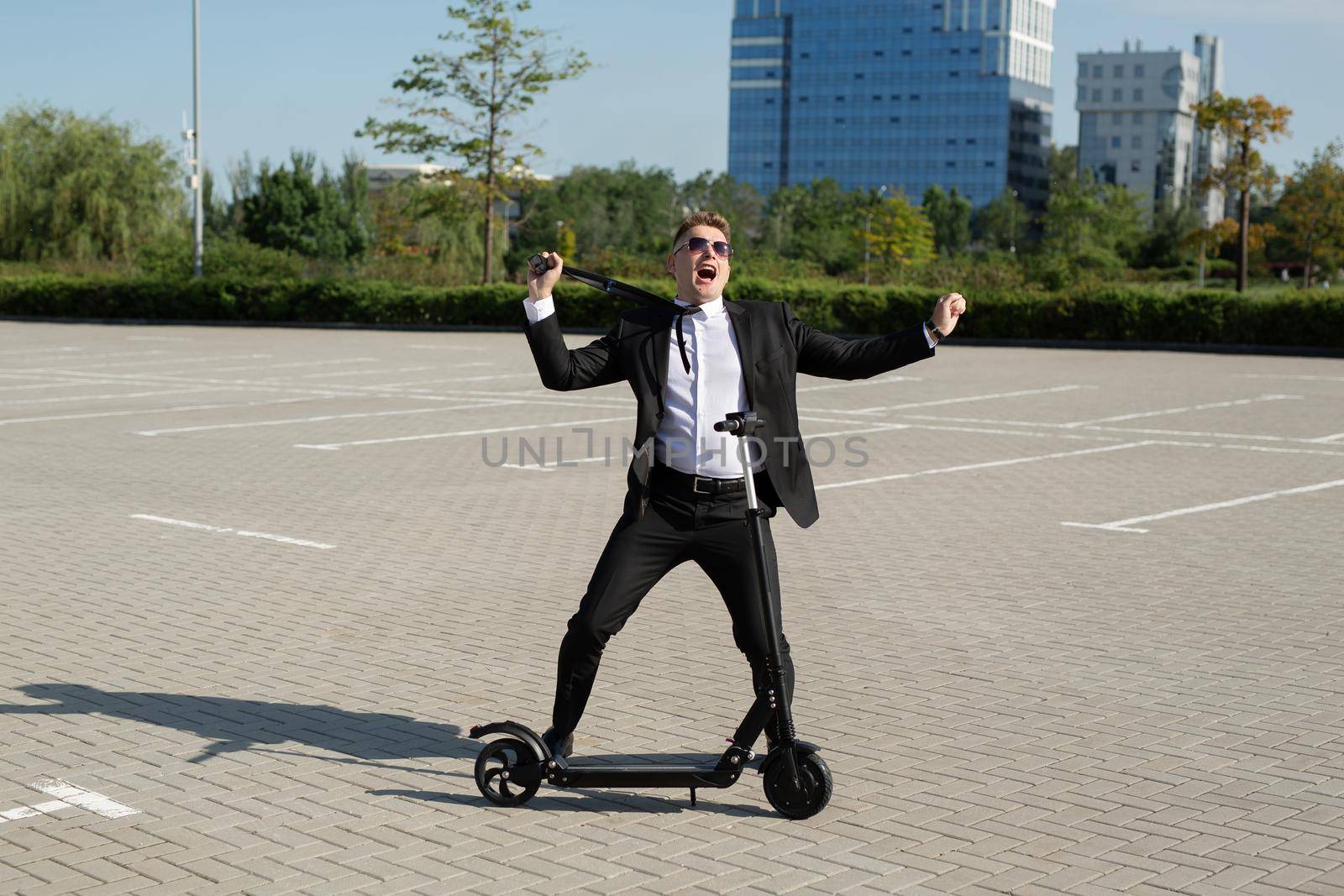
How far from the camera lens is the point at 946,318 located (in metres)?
4.53

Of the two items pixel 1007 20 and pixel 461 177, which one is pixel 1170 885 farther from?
pixel 1007 20

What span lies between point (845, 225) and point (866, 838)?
83.5 m

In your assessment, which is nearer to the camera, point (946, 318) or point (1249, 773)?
point (946, 318)

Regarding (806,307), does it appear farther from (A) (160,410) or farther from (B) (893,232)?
(B) (893,232)

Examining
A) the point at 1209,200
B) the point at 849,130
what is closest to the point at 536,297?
the point at 849,130

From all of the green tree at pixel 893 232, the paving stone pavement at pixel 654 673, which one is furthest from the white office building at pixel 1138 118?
the paving stone pavement at pixel 654 673

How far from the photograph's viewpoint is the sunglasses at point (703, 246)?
14.5 feet

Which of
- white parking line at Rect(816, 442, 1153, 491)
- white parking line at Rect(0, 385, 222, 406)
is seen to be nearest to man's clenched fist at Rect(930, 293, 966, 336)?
white parking line at Rect(816, 442, 1153, 491)

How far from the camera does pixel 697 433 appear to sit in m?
4.49

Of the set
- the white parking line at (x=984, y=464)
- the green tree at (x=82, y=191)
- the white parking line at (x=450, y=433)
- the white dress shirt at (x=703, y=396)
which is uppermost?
the green tree at (x=82, y=191)

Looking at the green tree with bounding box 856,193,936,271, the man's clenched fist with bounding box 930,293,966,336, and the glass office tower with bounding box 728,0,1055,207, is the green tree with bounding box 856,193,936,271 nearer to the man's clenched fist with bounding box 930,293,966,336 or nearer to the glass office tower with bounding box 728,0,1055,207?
the glass office tower with bounding box 728,0,1055,207

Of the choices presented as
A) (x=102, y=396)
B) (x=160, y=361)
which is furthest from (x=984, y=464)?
(x=160, y=361)

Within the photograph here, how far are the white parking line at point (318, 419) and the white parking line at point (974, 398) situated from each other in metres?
4.27

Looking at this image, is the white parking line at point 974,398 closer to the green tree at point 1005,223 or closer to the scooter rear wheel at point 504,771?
the scooter rear wheel at point 504,771
